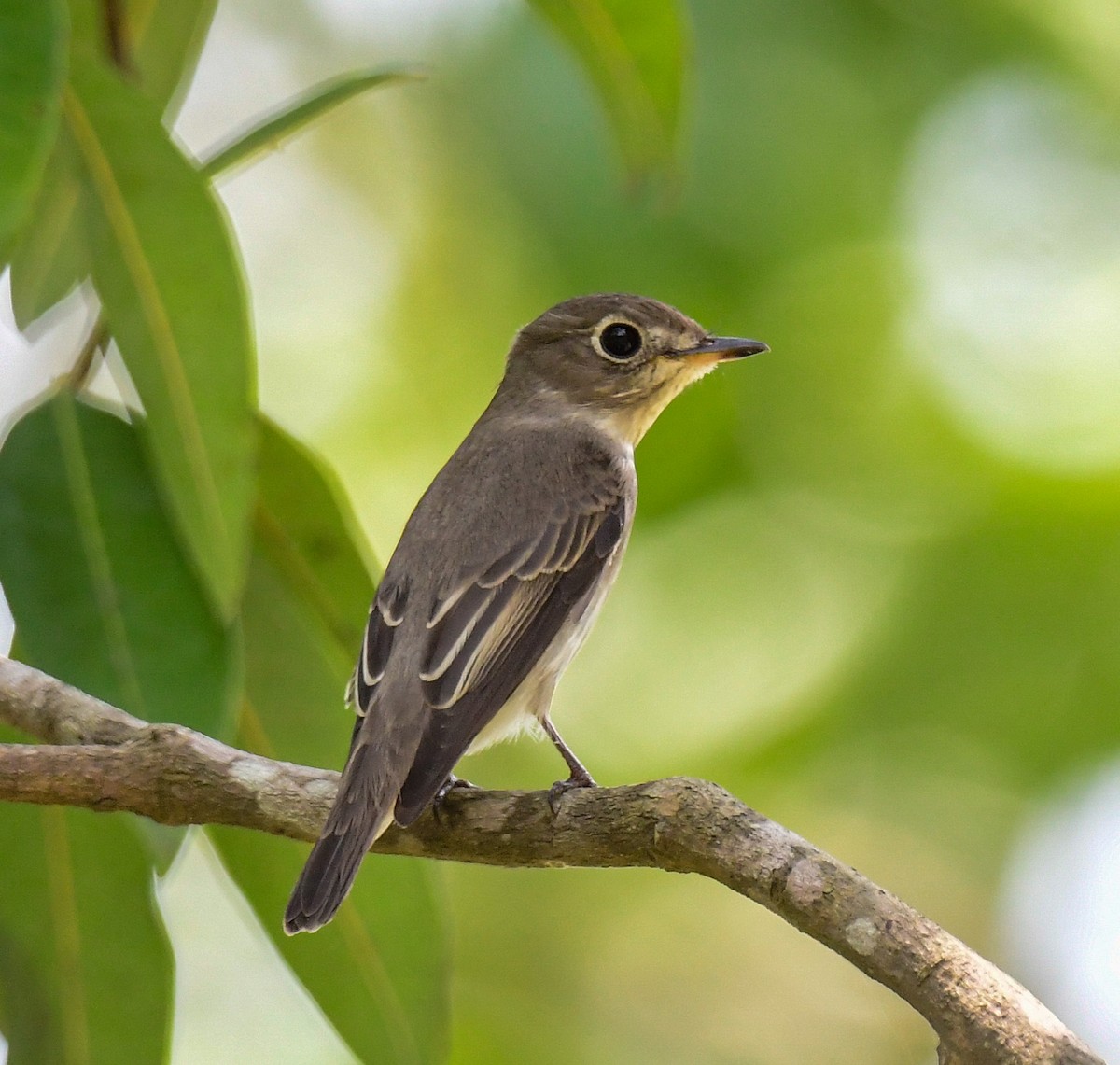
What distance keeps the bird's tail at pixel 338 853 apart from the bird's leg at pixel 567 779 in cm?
34

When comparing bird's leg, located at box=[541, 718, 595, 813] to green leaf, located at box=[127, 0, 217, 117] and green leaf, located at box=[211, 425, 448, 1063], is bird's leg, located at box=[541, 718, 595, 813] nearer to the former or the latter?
green leaf, located at box=[211, 425, 448, 1063]

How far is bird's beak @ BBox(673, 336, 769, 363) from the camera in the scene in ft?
14.4

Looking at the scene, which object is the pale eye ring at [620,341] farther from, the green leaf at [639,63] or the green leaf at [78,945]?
the green leaf at [78,945]

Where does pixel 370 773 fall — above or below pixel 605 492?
below

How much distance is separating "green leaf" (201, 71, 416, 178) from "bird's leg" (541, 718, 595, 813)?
4.82ft

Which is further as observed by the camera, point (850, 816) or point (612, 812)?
point (850, 816)

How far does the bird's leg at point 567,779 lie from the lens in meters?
2.77

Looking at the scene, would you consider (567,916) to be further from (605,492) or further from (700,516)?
(605,492)

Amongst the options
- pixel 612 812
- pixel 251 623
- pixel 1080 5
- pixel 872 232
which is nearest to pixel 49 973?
pixel 251 623

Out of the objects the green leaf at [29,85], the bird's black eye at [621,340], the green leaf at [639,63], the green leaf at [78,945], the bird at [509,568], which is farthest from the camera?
the bird's black eye at [621,340]

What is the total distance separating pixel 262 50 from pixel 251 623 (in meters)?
4.12

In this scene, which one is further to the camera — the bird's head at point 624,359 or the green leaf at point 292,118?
the bird's head at point 624,359

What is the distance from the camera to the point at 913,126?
6.00 metres

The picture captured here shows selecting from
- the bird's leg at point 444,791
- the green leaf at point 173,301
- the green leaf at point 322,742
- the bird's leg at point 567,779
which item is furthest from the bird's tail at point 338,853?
the green leaf at point 322,742
